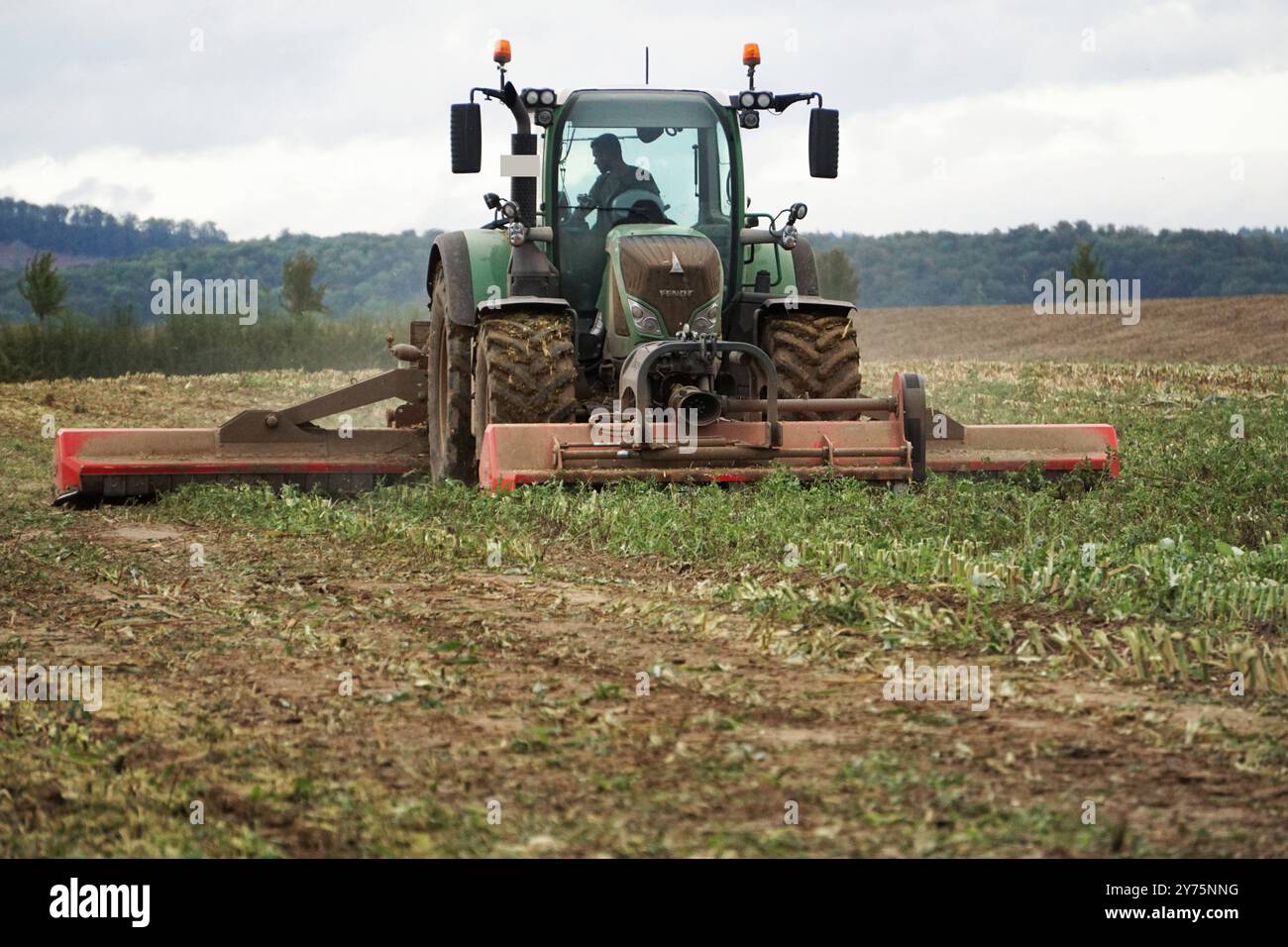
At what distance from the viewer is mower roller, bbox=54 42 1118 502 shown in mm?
9859

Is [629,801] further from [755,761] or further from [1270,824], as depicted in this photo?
[1270,824]

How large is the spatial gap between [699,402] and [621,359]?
81 centimetres

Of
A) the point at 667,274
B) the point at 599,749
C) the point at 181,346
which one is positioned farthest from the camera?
the point at 181,346

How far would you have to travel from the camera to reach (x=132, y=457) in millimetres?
11703

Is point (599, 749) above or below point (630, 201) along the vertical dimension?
below

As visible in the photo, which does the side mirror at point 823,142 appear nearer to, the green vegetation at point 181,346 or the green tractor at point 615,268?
the green tractor at point 615,268

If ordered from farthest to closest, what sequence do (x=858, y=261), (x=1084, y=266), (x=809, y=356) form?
(x=858, y=261) < (x=1084, y=266) < (x=809, y=356)

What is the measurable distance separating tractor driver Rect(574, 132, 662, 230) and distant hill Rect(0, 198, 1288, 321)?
5492cm

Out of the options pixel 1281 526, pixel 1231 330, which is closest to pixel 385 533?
pixel 1281 526

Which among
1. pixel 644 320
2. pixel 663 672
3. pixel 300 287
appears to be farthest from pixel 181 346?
pixel 663 672

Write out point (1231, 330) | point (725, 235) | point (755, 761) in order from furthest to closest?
1. point (1231, 330)
2. point (725, 235)
3. point (755, 761)

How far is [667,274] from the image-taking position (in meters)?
10.2

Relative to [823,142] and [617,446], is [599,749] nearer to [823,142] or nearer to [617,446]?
[617,446]

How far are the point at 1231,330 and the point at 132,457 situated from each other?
114 ft
